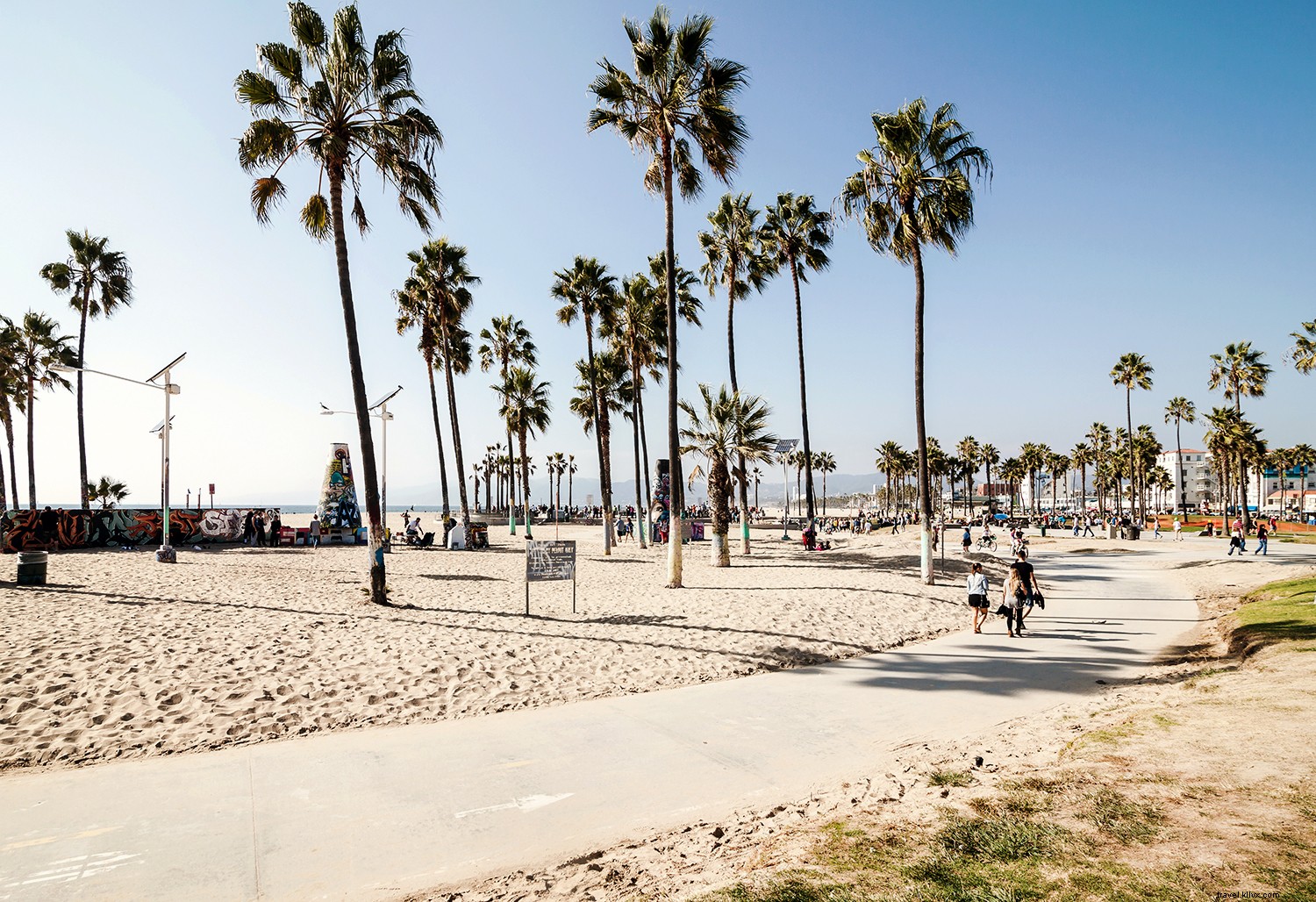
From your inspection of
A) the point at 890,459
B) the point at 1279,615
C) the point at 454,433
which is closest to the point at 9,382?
the point at 454,433

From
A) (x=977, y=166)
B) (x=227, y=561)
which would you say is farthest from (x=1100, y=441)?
(x=227, y=561)

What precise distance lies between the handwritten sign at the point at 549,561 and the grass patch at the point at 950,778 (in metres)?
8.71

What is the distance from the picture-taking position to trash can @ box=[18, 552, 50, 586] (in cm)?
1522

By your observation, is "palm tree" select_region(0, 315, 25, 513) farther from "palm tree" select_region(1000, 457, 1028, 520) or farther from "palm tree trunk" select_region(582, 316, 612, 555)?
"palm tree" select_region(1000, 457, 1028, 520)

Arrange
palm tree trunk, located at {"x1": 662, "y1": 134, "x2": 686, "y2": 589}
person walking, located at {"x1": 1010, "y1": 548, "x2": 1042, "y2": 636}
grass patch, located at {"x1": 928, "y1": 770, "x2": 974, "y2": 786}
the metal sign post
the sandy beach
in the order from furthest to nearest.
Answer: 1. palm tree trunk, located at {"x1": 662, "y1": 134, "x2": 686, "y2": 589}
2. the metal sign post
3. person walking, located at {"x1": 1010, "y1": 548, "x2": 1042, "y2": 636}
4. the sandy beach
5. grass patch, located at {"x1": 928, "y1": 770, "x2": 974, "y2": 786}

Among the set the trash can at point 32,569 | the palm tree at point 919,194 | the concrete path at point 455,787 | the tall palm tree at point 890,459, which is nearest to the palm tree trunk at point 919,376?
the palm tree at point 919,194

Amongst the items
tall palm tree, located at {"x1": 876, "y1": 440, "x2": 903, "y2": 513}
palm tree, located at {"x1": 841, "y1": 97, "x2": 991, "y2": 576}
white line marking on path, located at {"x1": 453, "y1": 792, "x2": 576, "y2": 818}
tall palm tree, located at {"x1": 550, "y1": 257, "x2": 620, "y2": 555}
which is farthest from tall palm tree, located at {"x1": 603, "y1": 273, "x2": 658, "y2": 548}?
tall palm tree, located at {"x1": 876, "y1": 440, "x2": 903, "y2": 513}

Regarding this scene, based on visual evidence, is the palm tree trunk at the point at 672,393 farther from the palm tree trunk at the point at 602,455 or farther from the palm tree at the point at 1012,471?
the palm tree at the point at 1012,471

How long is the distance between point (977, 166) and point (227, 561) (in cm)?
2688

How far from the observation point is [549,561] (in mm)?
13797

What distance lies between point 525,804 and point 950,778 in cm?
356

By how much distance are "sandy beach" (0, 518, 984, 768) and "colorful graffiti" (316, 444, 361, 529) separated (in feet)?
47.2

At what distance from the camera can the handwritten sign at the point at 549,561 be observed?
13.6 m

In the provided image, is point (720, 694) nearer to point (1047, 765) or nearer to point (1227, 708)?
point (1047, 765)
